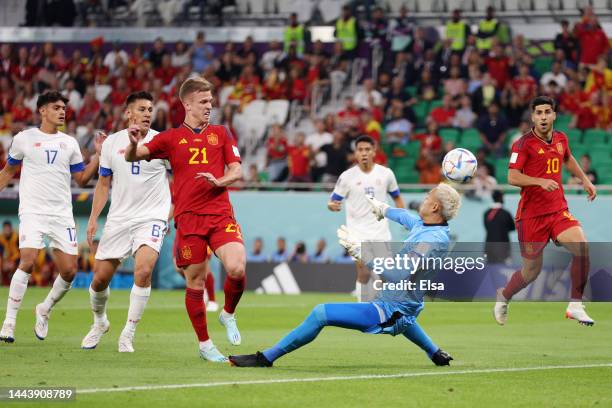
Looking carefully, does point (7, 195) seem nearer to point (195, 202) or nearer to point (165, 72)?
point (165, 72)

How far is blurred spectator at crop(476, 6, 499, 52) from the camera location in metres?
27.8

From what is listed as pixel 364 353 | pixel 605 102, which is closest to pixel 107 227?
pixel 364 353

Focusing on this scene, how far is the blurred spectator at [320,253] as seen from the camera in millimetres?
24875

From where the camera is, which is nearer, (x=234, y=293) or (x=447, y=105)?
(x=234, y=293)

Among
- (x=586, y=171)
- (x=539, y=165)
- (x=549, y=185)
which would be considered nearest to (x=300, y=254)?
(x=586, y=171)

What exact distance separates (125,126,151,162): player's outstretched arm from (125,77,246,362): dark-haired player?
0.02m

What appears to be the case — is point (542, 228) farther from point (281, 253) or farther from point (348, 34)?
point (348, 34)

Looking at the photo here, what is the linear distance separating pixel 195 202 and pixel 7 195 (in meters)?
16.6

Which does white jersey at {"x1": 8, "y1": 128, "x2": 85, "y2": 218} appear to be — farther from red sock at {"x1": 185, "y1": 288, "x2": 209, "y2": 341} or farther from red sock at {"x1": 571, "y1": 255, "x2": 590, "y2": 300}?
red sock at {"x1": 571, "y1": 255, "x2": 590, "y2": 300}

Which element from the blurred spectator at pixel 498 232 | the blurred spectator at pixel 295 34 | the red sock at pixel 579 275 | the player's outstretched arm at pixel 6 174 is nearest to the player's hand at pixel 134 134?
the player's outstretched arm at pixel 6 174

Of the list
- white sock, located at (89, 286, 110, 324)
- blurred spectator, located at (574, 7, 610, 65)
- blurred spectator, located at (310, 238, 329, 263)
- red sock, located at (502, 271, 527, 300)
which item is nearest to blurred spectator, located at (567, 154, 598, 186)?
blurred spectator, located at (574, 7, 610, 65)

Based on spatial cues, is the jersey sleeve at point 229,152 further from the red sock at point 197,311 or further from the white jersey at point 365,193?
the white jersey at point 365,193

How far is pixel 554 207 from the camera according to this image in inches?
532

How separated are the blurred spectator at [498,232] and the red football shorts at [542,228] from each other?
343 inches
